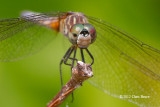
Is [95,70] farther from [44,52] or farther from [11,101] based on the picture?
[11,101]

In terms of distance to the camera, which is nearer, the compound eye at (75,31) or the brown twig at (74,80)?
the brown twig at (74,80)

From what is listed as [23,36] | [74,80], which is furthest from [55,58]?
[74,80]

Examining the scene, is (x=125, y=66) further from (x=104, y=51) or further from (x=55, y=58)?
(x=55, y=58)

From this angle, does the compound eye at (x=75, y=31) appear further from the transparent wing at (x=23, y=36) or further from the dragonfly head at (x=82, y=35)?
the transparent wing at (x=23, y=36)

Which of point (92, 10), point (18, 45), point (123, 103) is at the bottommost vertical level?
point (123, 103)

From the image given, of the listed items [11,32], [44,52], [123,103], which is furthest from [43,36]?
[123,103]

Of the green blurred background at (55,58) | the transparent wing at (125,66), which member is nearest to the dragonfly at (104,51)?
the transparent wing at (125,66)

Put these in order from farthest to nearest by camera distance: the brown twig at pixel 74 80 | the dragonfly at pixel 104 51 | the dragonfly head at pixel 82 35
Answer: the dragonfly at pixel 104 51 → the dragonfly head at pixel 82 35 → the brown twig at pixel 74 80
